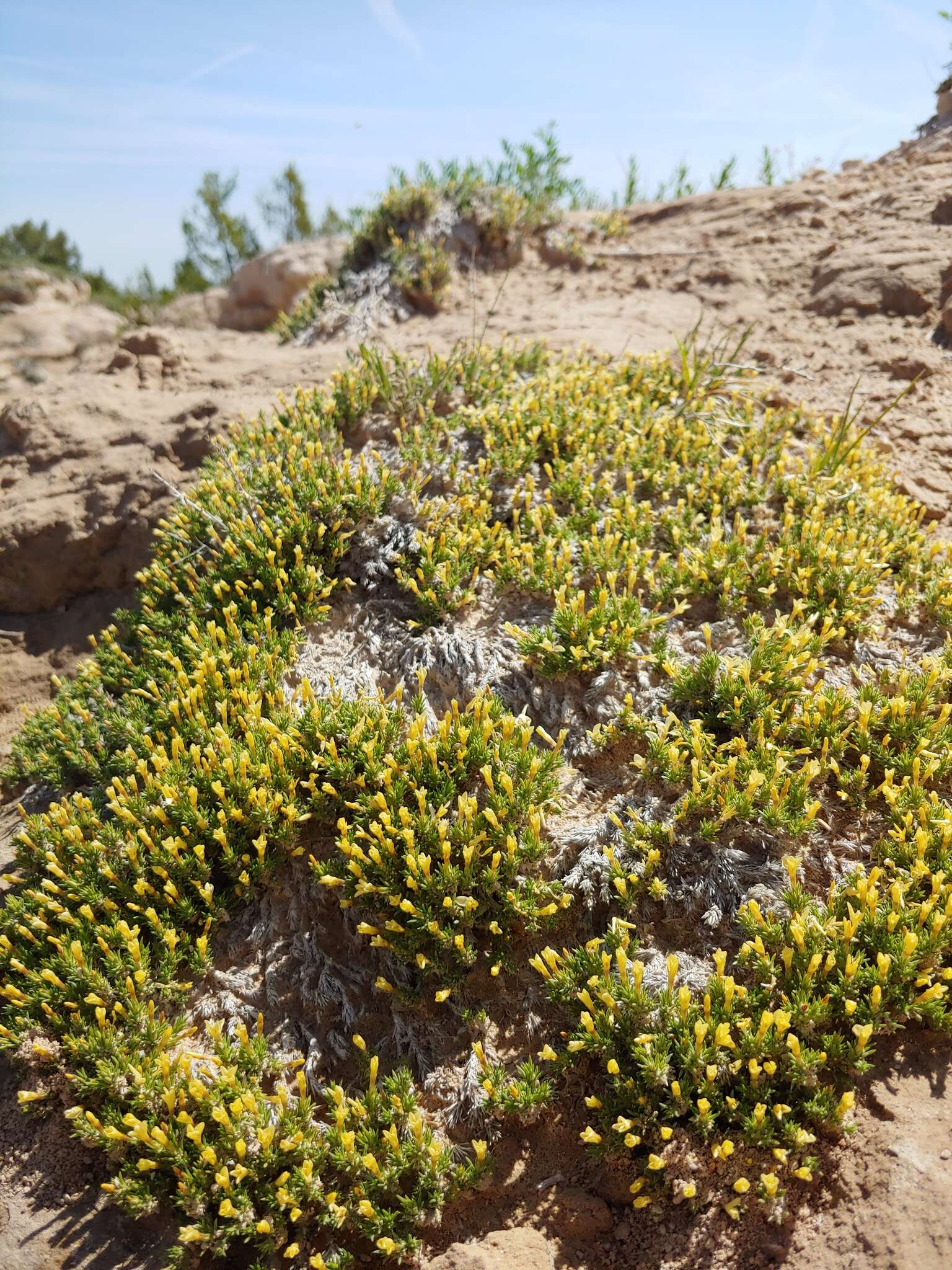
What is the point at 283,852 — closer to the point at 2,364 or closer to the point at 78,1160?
the point at 78,1160

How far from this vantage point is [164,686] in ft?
15.5

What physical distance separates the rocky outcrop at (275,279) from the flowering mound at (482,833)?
10.4m

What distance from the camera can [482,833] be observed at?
11.8 ft

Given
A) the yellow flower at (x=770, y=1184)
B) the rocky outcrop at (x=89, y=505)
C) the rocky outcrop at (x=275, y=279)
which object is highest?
the rocky outcrop at (x=275, y=279)

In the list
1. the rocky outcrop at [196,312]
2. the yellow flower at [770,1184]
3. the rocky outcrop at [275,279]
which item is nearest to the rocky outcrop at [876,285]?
the yellow flower at [770,1184]

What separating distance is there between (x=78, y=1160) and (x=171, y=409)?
6395mm

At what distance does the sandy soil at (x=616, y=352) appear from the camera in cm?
278

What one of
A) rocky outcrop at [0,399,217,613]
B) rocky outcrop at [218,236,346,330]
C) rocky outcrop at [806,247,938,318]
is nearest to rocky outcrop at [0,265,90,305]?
rocky outcrop at [218,236,346,330]

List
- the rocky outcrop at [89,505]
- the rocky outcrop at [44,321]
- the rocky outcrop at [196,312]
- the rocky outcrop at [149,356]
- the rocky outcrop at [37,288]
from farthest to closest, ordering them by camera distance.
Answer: the rocky outcrop at [37,288] → the rocky outcrop at [196,312] → the rocky outcrop at [44,321] → the rocky outcrop at [149,356] → the rocky outcrop at [89,505]

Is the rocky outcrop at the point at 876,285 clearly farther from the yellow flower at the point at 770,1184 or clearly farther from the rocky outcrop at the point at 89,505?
the yellow flower at the point at 770,1184

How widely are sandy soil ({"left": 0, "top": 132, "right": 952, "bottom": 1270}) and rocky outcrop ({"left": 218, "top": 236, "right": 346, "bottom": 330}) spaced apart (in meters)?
4.31

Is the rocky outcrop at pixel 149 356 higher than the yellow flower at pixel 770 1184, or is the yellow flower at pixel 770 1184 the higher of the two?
the rocky outcrop at pixel 149 356

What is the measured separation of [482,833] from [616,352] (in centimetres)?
539

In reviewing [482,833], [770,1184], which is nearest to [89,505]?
[482,833]
